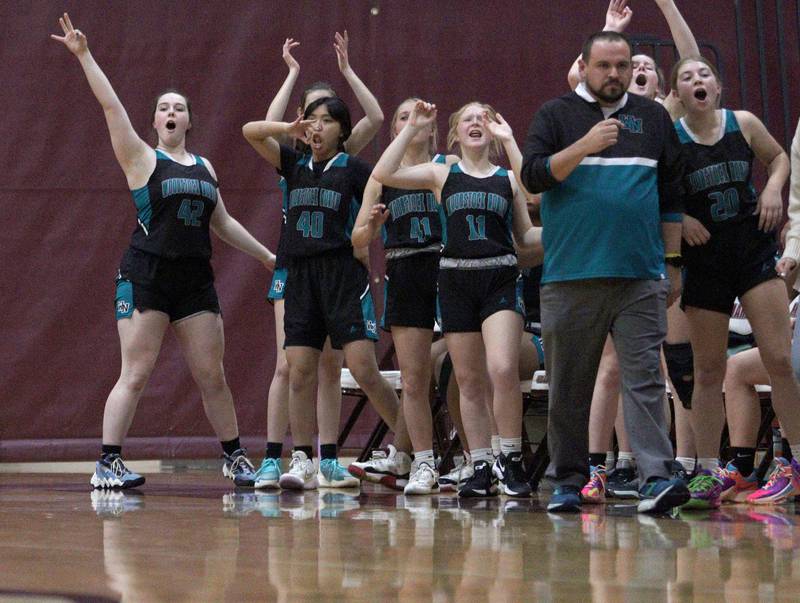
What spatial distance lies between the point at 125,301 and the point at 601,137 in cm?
263

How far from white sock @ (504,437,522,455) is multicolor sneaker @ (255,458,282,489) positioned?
1215 mm

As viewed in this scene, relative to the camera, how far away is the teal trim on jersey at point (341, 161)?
5.54 m

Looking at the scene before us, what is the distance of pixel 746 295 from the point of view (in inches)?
175

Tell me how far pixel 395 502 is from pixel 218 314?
1.57 m

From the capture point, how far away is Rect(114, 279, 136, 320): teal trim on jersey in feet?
18.6

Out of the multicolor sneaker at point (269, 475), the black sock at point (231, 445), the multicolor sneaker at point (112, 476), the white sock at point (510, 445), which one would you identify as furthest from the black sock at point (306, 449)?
the white sock at point (510, 445)

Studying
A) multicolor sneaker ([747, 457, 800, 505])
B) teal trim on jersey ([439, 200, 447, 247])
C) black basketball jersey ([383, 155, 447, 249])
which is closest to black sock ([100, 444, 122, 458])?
black basketball jersey ([383, 155, 447, 249])

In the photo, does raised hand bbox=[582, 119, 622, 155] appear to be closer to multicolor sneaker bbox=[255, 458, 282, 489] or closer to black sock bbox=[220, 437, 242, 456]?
multicolor sneaker bbox=[255, 458, 282, 489]

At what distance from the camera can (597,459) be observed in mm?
4820

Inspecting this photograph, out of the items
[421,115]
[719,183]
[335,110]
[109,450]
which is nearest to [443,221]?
[421,115]

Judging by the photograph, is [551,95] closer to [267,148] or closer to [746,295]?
[267,148]

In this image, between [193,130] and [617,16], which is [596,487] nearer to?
[617,16]

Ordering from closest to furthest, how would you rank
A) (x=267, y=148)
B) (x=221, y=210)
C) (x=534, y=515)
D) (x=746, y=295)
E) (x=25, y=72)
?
(x=534, y=515), (x=746, y=295), (x=267, y=148), (x=221, y=210), (x=25, y=72)

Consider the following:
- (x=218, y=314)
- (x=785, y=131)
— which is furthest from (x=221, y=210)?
(x=785, y=131)
